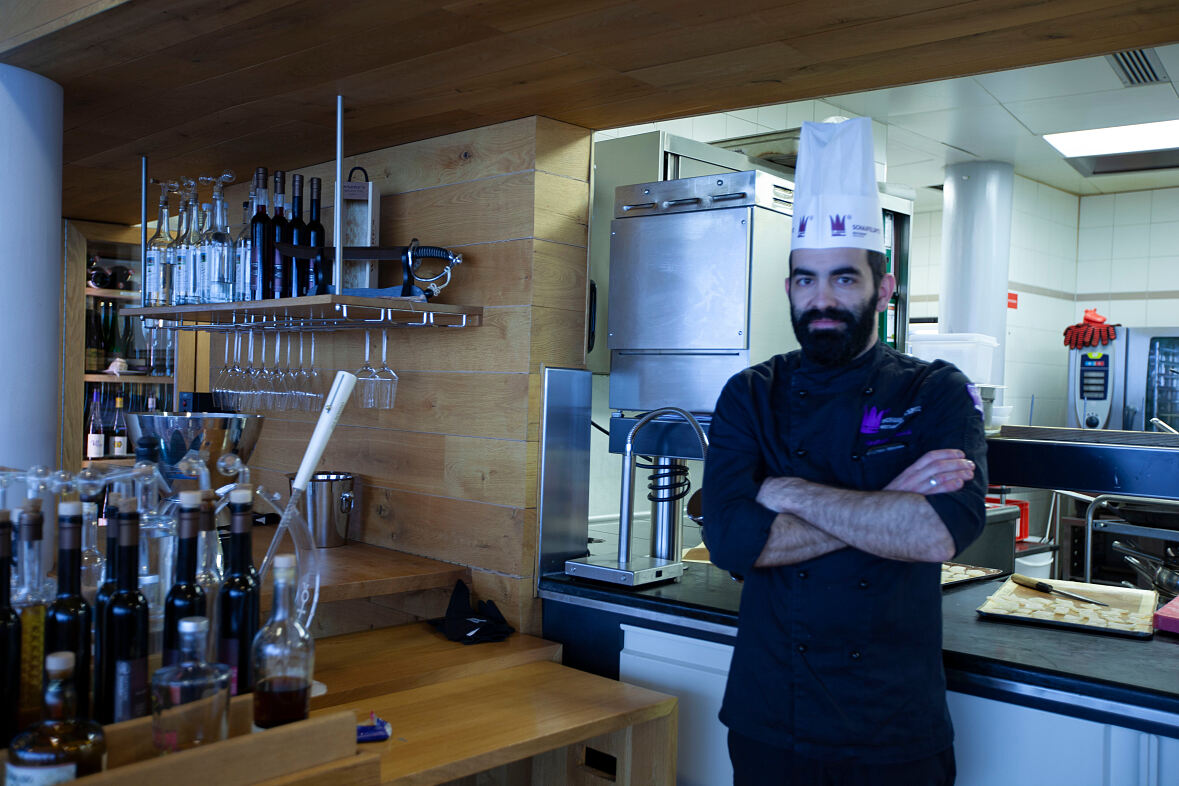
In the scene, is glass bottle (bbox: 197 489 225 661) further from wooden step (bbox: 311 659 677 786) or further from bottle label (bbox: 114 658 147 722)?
wooden step (bbox: 311 659 677 786)

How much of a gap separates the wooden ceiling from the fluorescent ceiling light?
3.92m

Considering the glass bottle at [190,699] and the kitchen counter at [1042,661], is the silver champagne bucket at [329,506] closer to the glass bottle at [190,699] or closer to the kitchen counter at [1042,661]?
the kitchen counter at [1042,661]

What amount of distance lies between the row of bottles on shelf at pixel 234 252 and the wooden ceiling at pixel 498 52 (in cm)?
20

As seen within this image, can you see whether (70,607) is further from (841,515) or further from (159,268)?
(159,268)

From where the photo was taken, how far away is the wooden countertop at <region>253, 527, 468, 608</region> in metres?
2.41

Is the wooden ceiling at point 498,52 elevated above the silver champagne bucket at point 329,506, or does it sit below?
above

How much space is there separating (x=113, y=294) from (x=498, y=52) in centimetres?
375

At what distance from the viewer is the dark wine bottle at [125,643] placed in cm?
146

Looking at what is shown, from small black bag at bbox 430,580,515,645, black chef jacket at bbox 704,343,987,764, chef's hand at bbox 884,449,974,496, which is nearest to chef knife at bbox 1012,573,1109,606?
black chef jacket at bbox 704,343,987,764

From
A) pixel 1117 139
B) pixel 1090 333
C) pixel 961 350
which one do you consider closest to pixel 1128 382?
pixel 1090 333

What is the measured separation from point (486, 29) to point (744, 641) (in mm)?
1254

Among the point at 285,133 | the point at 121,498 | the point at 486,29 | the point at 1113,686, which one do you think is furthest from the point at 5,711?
the point at 285,133

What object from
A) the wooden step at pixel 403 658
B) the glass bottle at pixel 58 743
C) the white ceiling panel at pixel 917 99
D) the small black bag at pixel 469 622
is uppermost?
the white ceiling panel at pixel 917 99

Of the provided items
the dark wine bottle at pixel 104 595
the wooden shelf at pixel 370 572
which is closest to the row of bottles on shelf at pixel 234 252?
the wooden shelf at pixel 370 572
